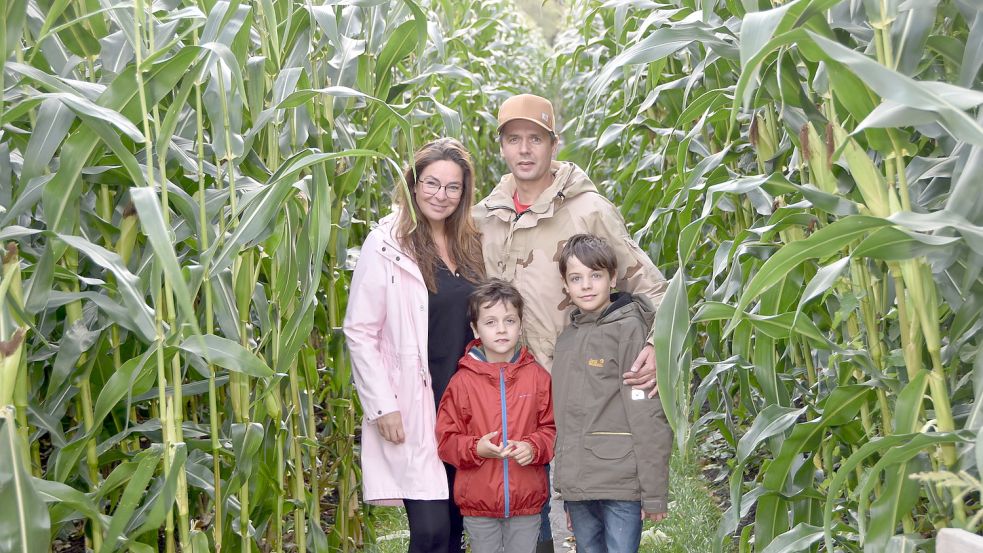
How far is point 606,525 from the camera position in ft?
9.32

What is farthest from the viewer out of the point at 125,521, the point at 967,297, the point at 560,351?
the point at 560,351

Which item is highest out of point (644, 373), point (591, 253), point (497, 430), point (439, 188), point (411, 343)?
point (439, 188)

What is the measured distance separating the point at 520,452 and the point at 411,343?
452mm

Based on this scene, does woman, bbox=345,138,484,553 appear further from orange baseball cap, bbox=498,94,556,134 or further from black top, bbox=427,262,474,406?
orange baseball cap, bbox=498,94,556,134

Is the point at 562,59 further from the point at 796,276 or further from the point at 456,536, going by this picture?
the point at 796,276

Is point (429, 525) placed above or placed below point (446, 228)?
below

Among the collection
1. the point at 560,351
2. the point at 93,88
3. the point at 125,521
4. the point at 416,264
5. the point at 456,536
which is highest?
the point at 93,88

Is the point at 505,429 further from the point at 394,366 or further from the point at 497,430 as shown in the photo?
the point at 394,366

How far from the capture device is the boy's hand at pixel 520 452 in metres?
2.81

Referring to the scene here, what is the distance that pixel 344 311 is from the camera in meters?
3.22

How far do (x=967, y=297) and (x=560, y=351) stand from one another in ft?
4.49

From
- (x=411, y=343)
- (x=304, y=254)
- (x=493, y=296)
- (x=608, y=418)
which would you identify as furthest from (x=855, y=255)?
(x=411, y=343)

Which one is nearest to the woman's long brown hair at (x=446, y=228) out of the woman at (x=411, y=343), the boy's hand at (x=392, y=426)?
the woman at (x=411, y=343)

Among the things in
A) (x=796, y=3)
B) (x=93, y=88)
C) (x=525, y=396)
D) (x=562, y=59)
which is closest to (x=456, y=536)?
(x=525, y=396)
